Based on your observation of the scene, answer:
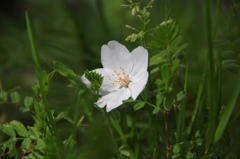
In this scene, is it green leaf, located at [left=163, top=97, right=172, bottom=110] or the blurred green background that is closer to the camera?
green leaf, located at [left=163, top=97, right=172, bottom=110]

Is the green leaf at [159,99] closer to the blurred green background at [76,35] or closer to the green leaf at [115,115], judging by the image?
the green leaf at [115,115]

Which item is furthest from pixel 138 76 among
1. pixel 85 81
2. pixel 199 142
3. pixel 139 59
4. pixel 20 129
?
pixel 20 129

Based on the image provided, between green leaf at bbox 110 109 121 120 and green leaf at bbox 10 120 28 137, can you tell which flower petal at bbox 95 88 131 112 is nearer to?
green leaf at bbox 110 109 121 120

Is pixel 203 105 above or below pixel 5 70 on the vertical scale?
below

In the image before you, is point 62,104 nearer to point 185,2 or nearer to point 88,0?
point 185,2

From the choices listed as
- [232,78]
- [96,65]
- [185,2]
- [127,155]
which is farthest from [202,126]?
[185,2]

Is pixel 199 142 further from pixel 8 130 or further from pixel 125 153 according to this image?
pixel 8 130

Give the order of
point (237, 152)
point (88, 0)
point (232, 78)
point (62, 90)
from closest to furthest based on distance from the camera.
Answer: point (237, 152)
point (62, 90)
point (232, 78)
point (88, 0)

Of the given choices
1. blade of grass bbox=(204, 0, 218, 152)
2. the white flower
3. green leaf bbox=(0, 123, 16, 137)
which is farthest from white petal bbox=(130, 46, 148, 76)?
green leaf bbox=(0, 123, 16, 137)
